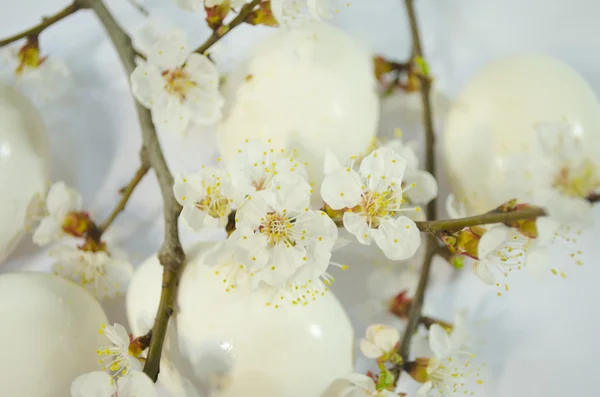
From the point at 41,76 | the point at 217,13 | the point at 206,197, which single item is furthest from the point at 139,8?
the point at 206,197

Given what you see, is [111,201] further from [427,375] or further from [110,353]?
[427,375]

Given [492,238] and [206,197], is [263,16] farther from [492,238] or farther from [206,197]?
[492,238]

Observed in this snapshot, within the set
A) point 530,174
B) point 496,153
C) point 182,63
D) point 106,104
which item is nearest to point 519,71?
point 496,153

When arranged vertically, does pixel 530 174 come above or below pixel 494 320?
above

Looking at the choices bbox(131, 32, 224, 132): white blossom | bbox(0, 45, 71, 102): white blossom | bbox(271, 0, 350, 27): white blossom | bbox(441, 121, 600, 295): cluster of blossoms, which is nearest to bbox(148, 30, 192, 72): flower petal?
bbox(131, 32, 224, 132): white blossom

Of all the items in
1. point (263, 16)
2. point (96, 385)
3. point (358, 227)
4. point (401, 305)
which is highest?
point (263, 16)

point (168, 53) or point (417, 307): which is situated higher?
point (168, 53)

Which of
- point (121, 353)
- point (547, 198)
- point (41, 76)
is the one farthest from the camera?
point (41, 76)
